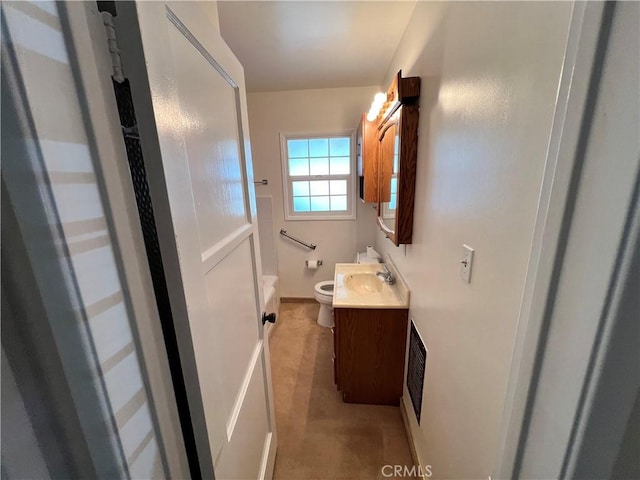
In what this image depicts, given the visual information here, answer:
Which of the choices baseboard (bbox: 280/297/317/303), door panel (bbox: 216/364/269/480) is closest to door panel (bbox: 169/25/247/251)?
door panel (bbox: 216/364/269/480)

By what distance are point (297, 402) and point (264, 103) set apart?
2.91 metres

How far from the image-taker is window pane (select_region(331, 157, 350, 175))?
298 centimetres

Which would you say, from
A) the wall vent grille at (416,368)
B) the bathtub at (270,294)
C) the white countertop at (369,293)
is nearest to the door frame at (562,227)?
the wall vent grille at (416,368)

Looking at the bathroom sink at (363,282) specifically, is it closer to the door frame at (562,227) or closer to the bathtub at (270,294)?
the bathtub at (270,294)

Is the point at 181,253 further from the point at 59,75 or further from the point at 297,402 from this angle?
the point at 297,402

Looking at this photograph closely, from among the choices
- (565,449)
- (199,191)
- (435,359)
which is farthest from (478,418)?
(199,191)

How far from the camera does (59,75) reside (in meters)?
0.34

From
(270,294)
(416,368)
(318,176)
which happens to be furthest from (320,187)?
(416,368)

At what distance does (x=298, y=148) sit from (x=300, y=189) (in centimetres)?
47

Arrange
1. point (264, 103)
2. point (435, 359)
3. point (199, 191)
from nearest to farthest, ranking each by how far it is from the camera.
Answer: point (199, 191) → point (435, 359) → point (264, 103)

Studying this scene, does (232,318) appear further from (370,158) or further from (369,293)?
(370,158)

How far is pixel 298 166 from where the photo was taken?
3053 mm

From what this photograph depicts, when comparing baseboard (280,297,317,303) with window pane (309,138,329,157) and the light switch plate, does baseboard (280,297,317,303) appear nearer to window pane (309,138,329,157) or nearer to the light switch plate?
window pane (309,138,329,157)

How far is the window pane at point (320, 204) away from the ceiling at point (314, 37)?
3.99ft
